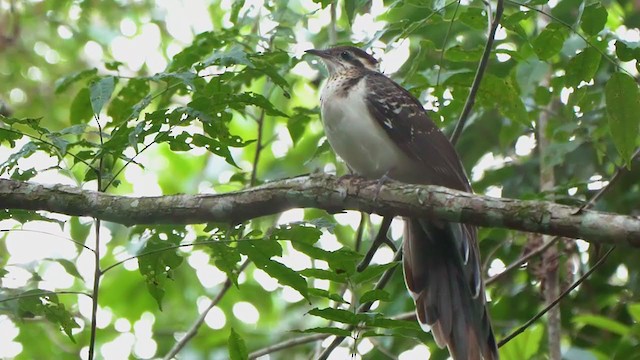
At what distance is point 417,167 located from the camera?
4996mm

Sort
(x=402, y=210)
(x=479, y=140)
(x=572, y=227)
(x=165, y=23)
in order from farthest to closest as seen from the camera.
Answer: (x=165, y=23) < (x=479, y=140) < (x=402, y=210) < (x=572, y=227)

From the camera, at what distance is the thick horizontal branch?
350 cm

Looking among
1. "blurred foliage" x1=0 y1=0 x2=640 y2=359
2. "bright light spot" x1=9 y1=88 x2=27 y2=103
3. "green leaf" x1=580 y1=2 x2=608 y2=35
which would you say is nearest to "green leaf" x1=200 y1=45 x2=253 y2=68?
"blurred foliage" x1=0 y1=0 x2=640 y2=359

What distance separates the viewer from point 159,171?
9.30m

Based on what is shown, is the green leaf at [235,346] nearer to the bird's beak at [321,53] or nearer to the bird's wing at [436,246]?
the bird's wing at [436,246]

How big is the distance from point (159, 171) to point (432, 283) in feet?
16.5

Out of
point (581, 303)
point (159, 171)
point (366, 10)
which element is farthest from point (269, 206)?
point (159, 171)

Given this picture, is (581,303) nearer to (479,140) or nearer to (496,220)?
(479,140)

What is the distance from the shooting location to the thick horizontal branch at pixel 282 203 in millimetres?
3498

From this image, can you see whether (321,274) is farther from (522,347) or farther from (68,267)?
(522,347)

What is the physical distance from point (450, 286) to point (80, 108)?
7.21 ft

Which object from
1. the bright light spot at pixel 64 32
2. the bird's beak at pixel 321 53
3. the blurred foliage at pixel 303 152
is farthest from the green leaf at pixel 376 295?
the bright light spot at pixel 64 32

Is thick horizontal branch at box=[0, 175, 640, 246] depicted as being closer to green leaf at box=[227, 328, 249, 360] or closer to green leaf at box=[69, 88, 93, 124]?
green leaf at box=[227, 328, 249, 360]

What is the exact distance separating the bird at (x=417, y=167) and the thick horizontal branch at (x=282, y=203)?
0.95 metres
